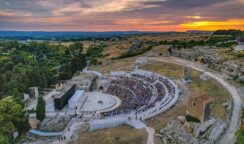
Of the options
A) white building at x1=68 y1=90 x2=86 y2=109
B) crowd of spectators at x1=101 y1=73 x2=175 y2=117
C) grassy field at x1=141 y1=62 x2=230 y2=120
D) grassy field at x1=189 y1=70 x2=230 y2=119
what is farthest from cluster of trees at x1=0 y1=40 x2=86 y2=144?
grassy field at x1=189 y1=70 x2=230 y2=119

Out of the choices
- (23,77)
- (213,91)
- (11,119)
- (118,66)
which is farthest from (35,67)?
(213,91)

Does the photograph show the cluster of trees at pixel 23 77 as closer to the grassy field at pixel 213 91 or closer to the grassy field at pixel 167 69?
the grassy field at pixel 167 69

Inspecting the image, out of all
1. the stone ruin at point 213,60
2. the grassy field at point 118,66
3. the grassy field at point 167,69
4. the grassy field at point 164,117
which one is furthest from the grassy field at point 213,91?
the grassy field at point 118,66

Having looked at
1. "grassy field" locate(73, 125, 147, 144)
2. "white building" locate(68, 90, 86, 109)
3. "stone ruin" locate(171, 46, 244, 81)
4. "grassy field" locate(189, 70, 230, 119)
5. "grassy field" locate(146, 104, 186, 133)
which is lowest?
"white building" locate(68, 90, 86, 109)

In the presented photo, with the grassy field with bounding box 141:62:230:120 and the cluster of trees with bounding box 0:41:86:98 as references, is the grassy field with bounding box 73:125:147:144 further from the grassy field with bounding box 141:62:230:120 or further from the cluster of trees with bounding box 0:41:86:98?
the cluster of trees with bounding box 0:41:86:98

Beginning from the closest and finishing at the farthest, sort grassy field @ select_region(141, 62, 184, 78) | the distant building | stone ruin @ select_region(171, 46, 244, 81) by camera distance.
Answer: the distant building < stone ruin @ select_region(171, 46, 244, 81) < grassy field @ select_region(141, 62, 184, 78)

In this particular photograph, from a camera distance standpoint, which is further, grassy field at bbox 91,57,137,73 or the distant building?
grassy field at bbox 91,57,137,73

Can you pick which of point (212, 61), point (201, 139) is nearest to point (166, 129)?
point (201, 139)

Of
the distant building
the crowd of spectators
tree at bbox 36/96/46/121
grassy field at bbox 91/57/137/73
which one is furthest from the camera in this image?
grassy field at bbox 91/57/137/73
